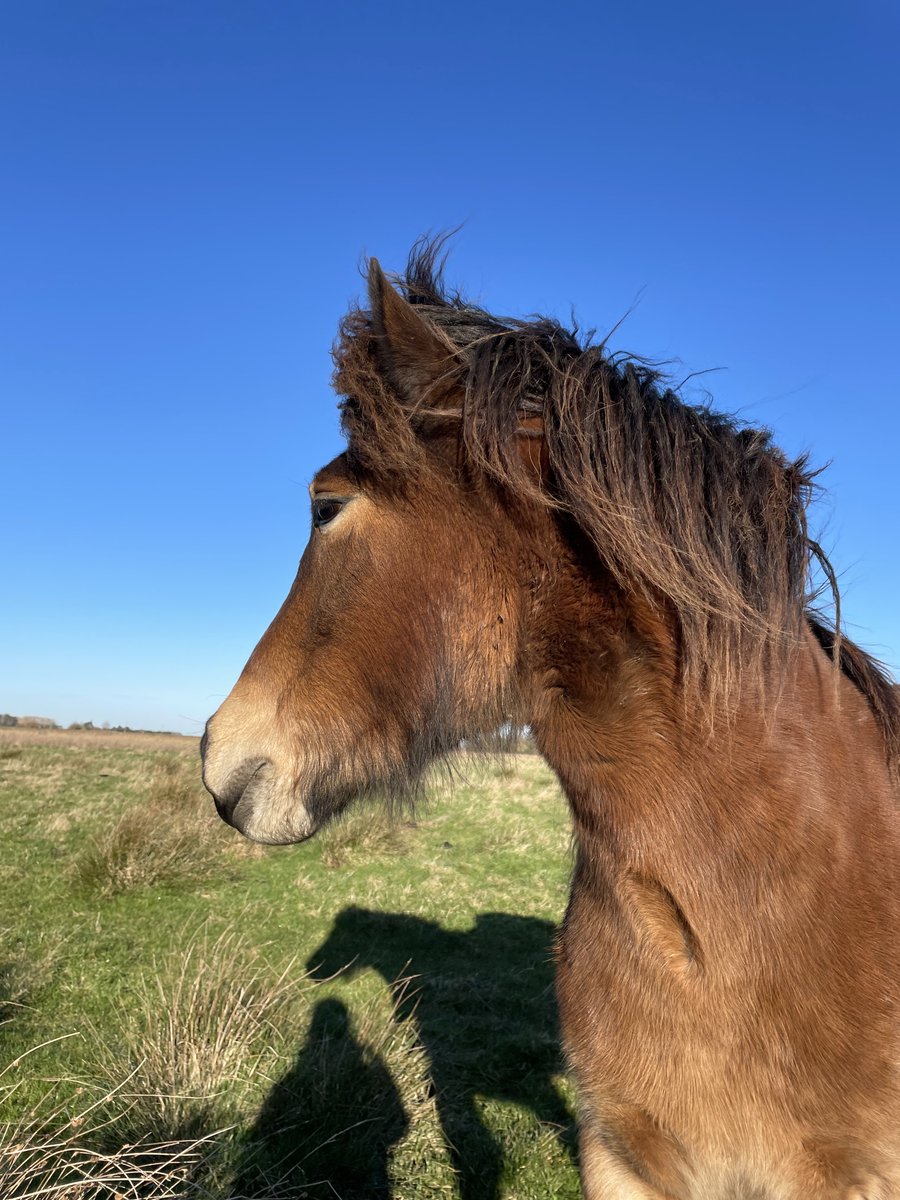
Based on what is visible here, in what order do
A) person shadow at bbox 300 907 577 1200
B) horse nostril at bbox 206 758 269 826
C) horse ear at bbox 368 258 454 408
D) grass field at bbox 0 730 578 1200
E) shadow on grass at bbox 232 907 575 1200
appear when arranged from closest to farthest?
1. horse ear at bbox 368 258 454 408
2. horse nostril at bbox 206 758 269 826
3. grass field at bbox 0 730 578 1200
4. shadow on grass at bbox 232 907 575 1200
5. person shadow at bbox 300 907 577 1200

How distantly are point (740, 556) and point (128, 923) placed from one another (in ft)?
24.3

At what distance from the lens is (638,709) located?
1.86 meters

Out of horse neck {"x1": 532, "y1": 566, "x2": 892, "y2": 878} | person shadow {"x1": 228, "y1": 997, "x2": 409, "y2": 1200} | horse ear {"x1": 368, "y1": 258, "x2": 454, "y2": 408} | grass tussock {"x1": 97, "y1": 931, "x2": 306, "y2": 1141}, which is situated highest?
horse ear {"x1": 368, "y1": 258, "x2": 454, "y2": 408}

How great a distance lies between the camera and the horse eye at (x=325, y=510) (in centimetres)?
224

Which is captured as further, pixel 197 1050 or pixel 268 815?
pixel 197 1050

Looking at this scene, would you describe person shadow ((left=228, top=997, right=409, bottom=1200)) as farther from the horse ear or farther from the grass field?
the horse ear

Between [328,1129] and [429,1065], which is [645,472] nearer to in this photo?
[328,1129]

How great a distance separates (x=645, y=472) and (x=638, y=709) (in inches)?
22.8

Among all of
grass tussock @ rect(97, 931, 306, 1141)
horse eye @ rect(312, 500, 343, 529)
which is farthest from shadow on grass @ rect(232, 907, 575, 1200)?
horse eye @ rect(312, 500, 343, 529)

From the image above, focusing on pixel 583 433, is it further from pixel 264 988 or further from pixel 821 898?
pixel 264 988

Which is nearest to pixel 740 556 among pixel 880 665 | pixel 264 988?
pixel 880 665

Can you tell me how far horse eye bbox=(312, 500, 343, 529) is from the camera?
2.24m

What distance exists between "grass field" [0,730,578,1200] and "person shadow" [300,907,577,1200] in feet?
0.07

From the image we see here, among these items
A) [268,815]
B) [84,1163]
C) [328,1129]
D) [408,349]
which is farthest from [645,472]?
[328,1129]
